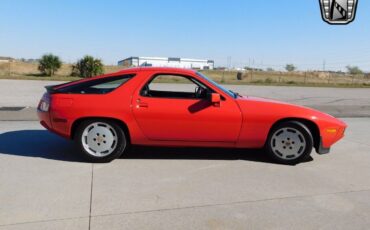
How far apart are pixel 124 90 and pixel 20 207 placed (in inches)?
88.8

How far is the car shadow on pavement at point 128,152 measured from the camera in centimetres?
572

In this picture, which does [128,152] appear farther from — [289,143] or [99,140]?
[289,143]

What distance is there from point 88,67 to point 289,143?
104 feet

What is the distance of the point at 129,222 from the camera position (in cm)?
340

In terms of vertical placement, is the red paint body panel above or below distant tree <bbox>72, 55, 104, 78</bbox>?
below

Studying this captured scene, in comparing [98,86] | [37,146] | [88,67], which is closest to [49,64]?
[88,67]

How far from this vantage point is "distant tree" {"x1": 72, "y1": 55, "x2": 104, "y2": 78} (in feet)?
115

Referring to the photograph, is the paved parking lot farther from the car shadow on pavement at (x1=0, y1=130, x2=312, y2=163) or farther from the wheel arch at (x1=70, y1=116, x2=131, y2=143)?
the wheel arch at (x1=70, y1=116, x2=131, y2=143)

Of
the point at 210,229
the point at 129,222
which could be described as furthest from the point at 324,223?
the point at 129,222

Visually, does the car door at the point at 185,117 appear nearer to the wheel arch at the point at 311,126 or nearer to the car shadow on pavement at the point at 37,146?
the wheel arch at the point at 311,126

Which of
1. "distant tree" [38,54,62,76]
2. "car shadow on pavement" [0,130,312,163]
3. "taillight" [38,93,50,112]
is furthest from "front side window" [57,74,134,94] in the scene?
"distant tree" [38,54,62,76]

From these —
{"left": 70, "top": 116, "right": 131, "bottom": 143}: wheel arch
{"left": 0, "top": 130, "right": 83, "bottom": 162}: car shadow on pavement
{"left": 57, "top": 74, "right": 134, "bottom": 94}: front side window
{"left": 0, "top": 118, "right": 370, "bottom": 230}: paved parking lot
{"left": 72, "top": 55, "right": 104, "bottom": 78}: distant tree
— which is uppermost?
{"left": 72, "top": 55, "right": 104, "bottom": 78}: distant tree

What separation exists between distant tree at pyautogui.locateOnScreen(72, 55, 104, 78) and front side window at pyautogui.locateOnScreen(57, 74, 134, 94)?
30.2 meters

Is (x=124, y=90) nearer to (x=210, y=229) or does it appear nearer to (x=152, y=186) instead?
(x=152, y=186)
